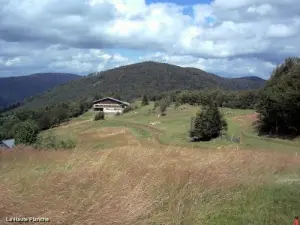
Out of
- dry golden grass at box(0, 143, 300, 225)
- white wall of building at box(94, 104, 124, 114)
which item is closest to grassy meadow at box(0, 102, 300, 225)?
dry golden grass at box(0, 143, 300, 225)

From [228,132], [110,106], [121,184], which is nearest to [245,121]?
[228,132]

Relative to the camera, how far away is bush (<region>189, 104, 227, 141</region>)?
6650cm

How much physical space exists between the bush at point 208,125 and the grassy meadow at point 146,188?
192 ft

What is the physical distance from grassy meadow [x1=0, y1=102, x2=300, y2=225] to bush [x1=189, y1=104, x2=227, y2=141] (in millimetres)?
58386

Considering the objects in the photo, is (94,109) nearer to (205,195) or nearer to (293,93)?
(293,93)

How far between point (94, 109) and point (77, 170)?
160 metres

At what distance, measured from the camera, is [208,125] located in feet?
218

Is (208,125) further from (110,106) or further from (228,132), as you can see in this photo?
(110,106)

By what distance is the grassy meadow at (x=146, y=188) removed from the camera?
448 cm

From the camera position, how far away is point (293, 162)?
9.52 metres

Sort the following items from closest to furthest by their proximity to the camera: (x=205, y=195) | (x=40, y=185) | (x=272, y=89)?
1. (x=40, y=185)
2. (x=205, y=195)
3. (x=272, y=89)

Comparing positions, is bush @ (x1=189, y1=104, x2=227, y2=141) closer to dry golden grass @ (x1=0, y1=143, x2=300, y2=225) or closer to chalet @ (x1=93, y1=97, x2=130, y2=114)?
dry golden grass @ (x1=0, y1=143, x2=300, y2=225)

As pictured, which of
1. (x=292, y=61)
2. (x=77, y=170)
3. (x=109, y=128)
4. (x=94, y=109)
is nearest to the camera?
(x=77, y=170)

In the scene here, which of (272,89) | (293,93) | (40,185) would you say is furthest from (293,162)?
(272,89)
